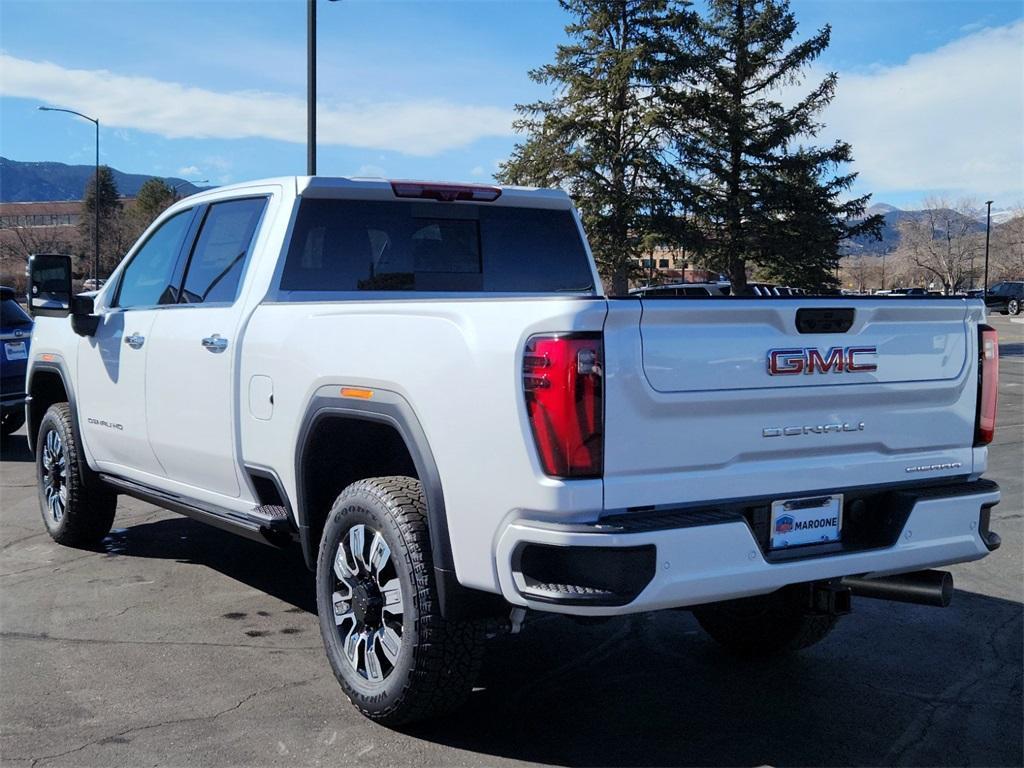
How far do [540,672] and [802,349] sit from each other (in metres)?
1.89

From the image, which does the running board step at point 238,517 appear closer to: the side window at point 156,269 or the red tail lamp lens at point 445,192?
the side window at point 156,269

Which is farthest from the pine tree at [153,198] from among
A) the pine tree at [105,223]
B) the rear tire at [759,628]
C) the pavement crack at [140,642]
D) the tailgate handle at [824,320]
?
the tailgate handle at [824,320]

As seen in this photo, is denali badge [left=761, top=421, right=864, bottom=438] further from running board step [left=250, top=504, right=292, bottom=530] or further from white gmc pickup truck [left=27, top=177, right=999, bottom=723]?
running board step [left=250, top=504, right=292, bottom=530]

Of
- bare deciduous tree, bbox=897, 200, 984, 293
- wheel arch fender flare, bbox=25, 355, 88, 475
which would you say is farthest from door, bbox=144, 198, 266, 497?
bare deciduous tree, bbox=897, 200, 984, 293

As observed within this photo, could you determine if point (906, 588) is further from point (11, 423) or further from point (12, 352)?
point (11, 423)

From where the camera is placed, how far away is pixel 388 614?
12.4 ft

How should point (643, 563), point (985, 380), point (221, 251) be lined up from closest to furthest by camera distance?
point (643, 563)
point (985, 380)
point (221, 251)

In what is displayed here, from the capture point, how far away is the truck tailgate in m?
3.14

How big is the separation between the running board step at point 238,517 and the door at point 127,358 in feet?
0.49

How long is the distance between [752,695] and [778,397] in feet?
4.90

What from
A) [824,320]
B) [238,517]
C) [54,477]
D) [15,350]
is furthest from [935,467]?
[15,350]

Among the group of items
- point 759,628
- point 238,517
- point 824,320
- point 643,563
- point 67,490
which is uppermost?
point 824,320

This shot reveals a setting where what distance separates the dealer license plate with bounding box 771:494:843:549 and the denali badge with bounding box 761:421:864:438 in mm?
225

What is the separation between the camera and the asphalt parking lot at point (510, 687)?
3652mm
